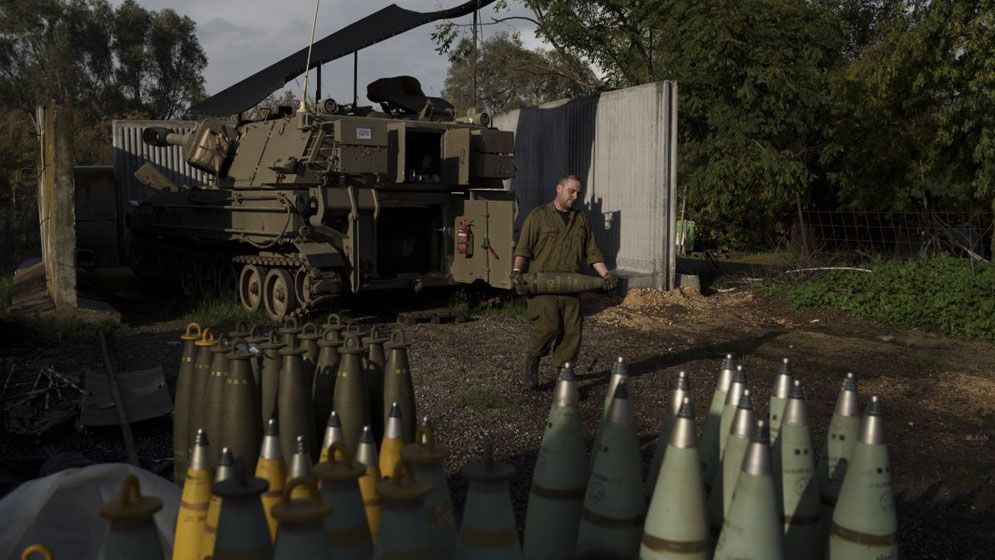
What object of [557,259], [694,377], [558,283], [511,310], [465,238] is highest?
[465,238]

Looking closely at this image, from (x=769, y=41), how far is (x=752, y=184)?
9.20 feet

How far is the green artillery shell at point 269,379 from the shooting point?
3.48 metres

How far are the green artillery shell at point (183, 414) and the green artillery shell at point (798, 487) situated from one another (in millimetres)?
2428

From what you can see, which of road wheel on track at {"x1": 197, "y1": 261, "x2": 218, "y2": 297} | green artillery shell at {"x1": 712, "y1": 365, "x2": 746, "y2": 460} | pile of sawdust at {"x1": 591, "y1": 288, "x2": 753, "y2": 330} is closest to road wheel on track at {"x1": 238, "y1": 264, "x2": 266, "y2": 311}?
road wheel on track at {"x1": 197, "y1": 261, "x2": 218, "y2": 297}

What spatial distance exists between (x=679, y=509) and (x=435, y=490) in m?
0.63

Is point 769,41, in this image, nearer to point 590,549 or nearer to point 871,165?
point 871,165

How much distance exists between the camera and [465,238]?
35.1 feet

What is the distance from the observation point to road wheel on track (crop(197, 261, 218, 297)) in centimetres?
1216

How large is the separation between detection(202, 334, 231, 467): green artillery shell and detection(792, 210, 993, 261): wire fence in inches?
567

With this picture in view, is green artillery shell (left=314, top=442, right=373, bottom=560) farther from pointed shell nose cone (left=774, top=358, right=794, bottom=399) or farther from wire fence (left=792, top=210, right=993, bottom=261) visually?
wire fence (left=792, top=210, right=993, bottom=261)

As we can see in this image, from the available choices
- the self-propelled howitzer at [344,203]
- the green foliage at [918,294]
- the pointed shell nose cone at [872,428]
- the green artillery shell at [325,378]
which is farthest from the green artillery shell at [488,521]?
the green foliage at [918,294]

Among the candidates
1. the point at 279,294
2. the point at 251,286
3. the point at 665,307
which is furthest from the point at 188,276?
the point at 665,307

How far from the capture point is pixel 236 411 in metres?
3.17

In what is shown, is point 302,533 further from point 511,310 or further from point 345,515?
point 511,310
